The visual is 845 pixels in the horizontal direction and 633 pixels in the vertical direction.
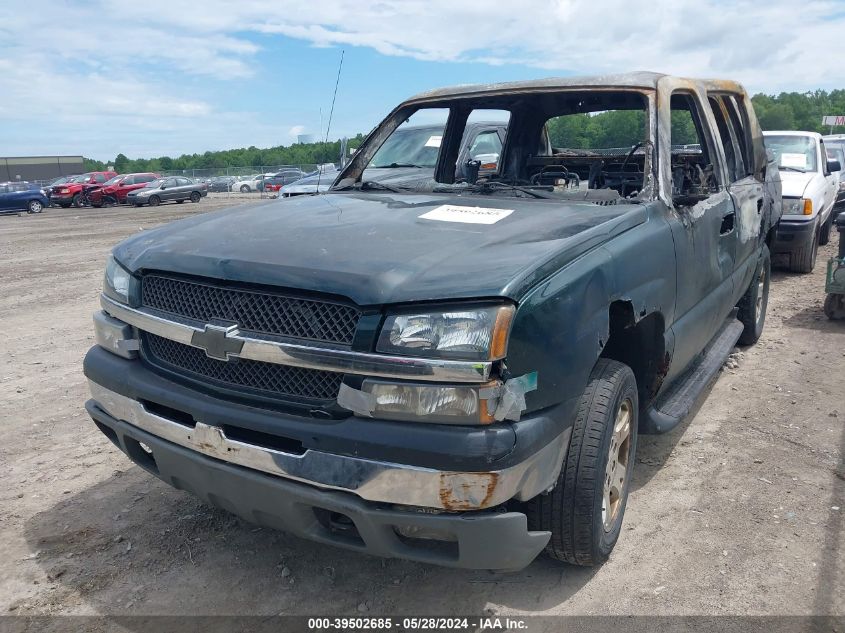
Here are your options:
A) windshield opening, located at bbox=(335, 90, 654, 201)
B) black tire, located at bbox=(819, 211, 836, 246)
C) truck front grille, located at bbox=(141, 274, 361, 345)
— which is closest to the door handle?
windshield opening, located at bbox=(335, 90, 654, 201)

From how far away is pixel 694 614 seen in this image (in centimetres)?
260

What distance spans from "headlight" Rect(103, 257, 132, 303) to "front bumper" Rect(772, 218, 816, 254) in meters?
7.80

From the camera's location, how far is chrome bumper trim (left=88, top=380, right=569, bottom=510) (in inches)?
83.5

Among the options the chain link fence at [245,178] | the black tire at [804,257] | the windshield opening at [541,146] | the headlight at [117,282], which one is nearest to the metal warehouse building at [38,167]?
the chain link fence at [245,178]

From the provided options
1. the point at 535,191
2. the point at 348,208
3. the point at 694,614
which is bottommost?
the point at 694,614

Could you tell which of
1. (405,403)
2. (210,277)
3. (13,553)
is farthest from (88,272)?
(405,403)

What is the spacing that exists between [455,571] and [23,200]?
3105 cm

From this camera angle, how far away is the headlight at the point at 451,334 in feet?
6.95

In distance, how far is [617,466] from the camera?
3.02 metres

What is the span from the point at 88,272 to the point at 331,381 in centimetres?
999

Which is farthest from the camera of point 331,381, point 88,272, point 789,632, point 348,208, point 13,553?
point 88,272

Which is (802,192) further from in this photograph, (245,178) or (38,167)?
(38,167)

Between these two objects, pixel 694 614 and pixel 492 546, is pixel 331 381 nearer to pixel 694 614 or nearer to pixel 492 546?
pixel 492 546

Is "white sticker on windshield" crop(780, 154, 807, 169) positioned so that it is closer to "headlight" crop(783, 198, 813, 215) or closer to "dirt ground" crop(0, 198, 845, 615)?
"headlight" crop(783, 198, 813, 215)
